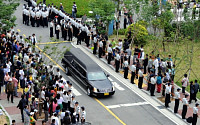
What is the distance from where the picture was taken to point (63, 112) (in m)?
23.6

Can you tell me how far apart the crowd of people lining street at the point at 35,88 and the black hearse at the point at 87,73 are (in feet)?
5.64

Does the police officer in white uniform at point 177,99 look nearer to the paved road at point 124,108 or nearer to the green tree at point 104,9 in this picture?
the paved road at point 124,108

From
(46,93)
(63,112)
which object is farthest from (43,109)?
(63,112)

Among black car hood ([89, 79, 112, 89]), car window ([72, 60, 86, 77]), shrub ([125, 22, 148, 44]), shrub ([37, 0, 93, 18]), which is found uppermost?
shrub ([37, 0, 93, 18])

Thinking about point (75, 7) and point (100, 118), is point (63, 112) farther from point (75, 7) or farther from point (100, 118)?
point (75, 7)

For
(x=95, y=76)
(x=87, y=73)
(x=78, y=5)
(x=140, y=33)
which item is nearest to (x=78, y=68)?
(x=87, y=73)

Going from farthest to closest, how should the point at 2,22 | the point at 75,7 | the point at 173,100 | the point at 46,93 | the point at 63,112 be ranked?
Answer: the point at 75,7 < the point at 2,22 < the point at 173,100 < the point at 46,93 < the point at 63,112

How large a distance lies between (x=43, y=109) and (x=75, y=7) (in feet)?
65.2

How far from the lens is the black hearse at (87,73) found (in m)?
28.3

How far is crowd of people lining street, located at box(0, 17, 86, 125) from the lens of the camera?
2394 cm

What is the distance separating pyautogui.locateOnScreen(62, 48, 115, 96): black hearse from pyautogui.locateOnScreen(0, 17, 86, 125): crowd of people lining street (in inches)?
67.7

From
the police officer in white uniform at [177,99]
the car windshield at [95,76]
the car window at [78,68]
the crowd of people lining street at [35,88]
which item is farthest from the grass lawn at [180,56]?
the crowd of people lining street at [35,88]

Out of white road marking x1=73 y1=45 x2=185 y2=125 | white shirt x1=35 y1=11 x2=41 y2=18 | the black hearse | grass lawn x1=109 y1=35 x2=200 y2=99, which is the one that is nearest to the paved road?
white road marking x1=73 y1=45 x2=185 y2=125

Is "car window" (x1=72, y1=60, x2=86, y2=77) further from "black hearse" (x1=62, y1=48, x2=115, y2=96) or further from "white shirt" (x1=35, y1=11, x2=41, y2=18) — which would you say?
"white shirt" (x1=35, y1=11, x2=41, y2=18)
